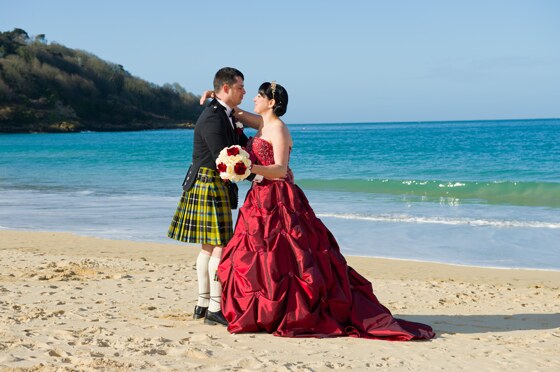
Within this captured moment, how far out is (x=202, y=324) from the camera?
16.8 ft

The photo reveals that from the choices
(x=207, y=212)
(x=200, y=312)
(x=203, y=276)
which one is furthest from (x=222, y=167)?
(x=200, y=312)

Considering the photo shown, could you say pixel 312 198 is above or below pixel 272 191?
below

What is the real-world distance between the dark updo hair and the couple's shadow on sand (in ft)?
6.25

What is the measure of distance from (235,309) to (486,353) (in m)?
1.59

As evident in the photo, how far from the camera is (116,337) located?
15.2 feet

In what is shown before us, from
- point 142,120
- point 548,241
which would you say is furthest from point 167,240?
point 142,120

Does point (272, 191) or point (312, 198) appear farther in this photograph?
point (312, 198)

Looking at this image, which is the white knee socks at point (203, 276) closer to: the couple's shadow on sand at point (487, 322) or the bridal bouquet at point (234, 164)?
the bridal bouquet at point (234, 164)

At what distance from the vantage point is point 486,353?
4656mm

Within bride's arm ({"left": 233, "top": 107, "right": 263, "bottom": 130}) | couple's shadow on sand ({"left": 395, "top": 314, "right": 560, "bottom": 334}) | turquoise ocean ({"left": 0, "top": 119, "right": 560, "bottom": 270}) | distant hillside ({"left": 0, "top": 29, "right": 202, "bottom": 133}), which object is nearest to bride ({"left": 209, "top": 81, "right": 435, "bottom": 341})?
bride's arm ({"left": 233, "top": 107, "right": 263, "bottom": 130})

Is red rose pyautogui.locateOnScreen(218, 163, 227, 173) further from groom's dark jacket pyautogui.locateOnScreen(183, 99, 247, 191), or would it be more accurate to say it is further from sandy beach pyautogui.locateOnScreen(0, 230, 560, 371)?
sandy beach pyautogui.locateOnScreen(0, 230, 560, 371)

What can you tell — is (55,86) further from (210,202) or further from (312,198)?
(210,202)

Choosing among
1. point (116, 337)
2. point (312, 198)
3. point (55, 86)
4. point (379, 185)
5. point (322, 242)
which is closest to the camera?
point (116, 337)

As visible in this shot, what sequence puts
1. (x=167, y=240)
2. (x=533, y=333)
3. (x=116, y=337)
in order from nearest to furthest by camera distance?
(x=116, y=337), (x=533, y=333), (x=167, y=240)
